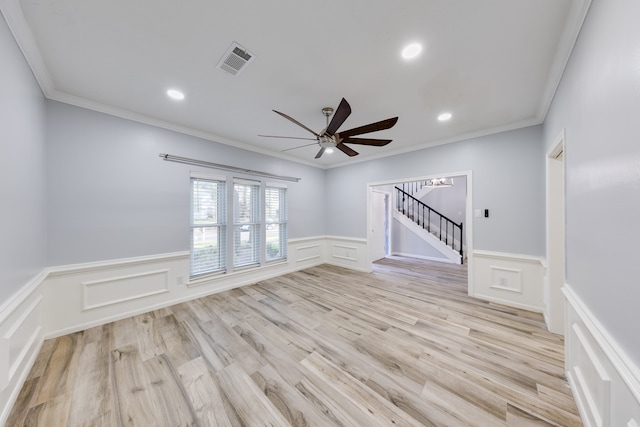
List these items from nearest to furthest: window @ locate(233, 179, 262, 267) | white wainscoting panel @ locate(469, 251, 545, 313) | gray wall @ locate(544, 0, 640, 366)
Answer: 1. gray wall @ locate(544, 0, 640, 366)
2. white wainscoting panel @ locate(469, 251, 545, 313)
3. window @ locate(233, 179, 262, 267)

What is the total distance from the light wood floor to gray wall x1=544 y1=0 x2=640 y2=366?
0.93m

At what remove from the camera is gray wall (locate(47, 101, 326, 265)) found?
95.6 inches

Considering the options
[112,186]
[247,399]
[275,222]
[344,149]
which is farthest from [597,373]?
[112,186]

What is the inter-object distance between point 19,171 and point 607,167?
3.94m

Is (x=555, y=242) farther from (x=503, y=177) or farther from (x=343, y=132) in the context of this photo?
(x=343, y=132)

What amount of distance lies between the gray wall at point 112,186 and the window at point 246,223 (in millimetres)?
680

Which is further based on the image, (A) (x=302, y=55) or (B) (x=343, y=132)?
(B) (x=343, y=132)

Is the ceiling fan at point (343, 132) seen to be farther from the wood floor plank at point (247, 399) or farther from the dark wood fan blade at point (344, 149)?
the wood floor plank at point (247, 399)

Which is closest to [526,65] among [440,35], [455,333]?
[440,35]

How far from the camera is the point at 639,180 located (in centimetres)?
82

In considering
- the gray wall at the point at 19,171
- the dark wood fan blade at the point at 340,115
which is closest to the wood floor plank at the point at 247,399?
the gray wall at the point at 19,171

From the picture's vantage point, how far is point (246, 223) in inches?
163

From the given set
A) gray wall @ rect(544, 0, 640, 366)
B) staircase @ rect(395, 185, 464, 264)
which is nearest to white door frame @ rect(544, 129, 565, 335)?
gray wall @ rect(544, 0, 640, 366)

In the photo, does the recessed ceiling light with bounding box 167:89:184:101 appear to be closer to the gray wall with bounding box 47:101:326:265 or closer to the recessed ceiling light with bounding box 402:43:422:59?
the gray wall with bounding box 47:101:326:265
